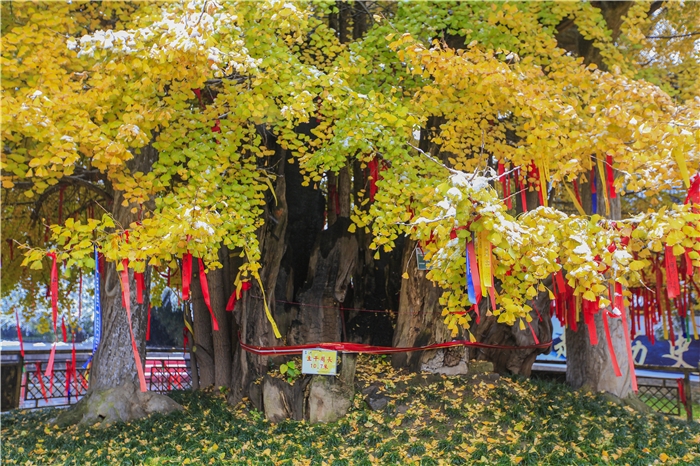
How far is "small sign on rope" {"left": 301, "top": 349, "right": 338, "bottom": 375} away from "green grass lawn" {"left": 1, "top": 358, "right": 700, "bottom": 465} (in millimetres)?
595

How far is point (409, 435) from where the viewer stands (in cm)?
604

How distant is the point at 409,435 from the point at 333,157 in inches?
120

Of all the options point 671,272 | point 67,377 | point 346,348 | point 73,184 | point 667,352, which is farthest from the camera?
A: point 667,352

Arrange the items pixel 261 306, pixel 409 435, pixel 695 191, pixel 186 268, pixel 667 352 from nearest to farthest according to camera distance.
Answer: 1. pixel 695 191
2. pixel 186 268
3. pixel 409 435
4. pixel 261 306
5. pixel 667 352

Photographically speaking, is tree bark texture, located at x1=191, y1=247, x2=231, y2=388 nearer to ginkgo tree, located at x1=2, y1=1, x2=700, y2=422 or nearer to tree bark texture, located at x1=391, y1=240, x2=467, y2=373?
ginkgo tree, located at x1=2, y1=1, x2=700, y2=422

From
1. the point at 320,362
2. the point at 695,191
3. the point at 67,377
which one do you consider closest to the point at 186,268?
the point at 320,362

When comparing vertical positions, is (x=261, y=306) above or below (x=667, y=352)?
above

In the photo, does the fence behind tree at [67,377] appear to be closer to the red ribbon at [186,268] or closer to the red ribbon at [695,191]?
the red ribbon at [186,268]

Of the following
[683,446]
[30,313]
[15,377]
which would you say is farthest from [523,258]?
[30,313]

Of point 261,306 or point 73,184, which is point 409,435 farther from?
point 73,184

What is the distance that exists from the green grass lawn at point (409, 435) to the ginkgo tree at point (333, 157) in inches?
26.5

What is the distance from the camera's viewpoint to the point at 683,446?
6.25 m

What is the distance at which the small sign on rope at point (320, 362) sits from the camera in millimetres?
6492

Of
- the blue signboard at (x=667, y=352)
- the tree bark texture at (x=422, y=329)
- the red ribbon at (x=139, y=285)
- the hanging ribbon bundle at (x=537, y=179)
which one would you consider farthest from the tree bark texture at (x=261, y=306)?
the blue signboard at (x=667, y=352)
